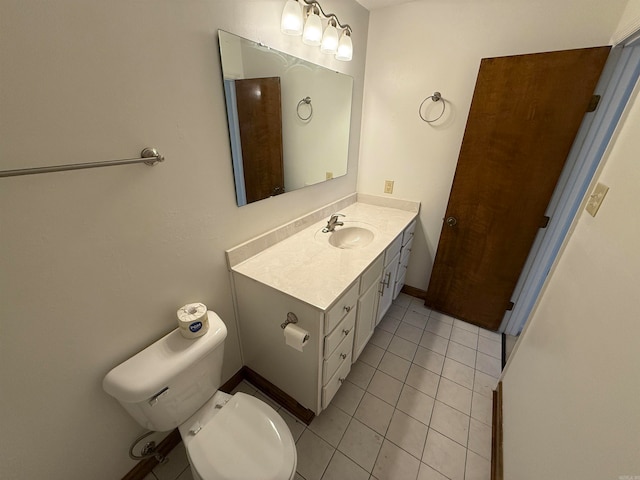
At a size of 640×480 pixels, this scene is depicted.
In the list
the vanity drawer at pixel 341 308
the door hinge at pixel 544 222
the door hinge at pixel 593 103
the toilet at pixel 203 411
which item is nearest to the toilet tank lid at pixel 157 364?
the toilet at pixel 203 411

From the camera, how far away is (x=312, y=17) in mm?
1196

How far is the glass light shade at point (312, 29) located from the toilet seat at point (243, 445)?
5.69ft

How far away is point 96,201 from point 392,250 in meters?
1.52

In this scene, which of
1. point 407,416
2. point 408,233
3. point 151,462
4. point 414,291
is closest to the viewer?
point 151,462

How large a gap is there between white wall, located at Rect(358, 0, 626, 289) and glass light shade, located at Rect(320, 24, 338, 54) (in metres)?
0.69

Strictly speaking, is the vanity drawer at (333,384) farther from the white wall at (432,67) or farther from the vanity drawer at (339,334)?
the white wall at (432,67)

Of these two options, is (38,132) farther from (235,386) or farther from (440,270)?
(440,270)

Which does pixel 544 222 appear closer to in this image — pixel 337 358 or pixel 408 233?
pixel 408 233

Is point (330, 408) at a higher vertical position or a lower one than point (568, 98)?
lower

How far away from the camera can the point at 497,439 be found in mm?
1248

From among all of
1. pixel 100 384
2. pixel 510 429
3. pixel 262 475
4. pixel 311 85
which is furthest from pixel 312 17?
pixel 510 429

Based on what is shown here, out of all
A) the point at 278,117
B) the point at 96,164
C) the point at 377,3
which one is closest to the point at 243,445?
the point at 96,164

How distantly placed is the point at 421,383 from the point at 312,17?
2148mm

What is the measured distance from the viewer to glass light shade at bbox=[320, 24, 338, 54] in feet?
4.37
